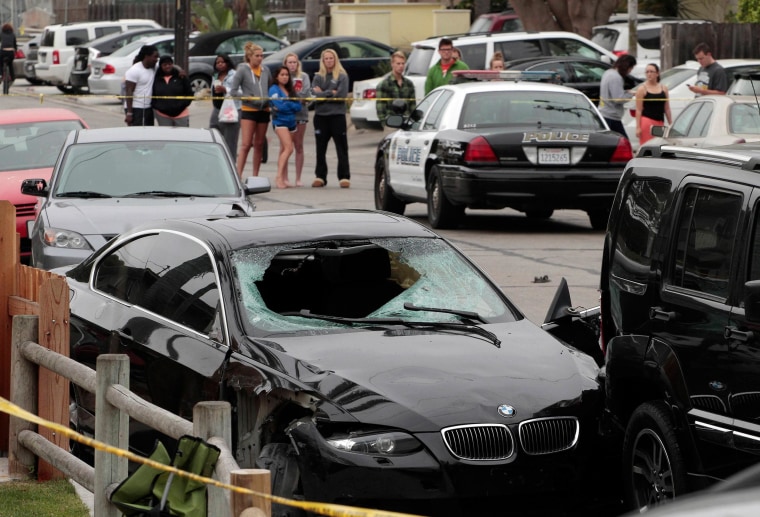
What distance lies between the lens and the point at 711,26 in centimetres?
2975

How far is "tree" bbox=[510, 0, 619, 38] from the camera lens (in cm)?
3388

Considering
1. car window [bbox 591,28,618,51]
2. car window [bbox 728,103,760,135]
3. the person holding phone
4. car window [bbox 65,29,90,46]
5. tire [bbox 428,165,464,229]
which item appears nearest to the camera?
tire [bbox 428,165,464,229]

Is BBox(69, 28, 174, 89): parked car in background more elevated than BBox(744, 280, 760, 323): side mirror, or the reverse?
BBox(744, 280, 760, 323): side mirror

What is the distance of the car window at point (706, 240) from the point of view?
18.8 feet

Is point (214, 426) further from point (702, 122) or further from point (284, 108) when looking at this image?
point (284, 108)

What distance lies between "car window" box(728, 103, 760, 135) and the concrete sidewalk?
1063cm

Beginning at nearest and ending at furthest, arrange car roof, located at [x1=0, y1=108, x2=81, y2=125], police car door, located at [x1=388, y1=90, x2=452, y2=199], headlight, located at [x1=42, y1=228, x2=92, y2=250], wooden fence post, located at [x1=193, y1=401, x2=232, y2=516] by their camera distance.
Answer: wooden fence post, located at [x1=193, y1=401, x2=232, y2=516], headlight, located at [x1=42, y1=228, x2=92, y2=250], car roof, located at [x1=0, y1=108, x2=81, y2=125], police car door, located at [x1=388, y1=90, x2=452, y2=199]

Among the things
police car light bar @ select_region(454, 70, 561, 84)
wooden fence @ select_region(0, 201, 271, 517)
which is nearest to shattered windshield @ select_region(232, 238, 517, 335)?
wooden fence @ select_region(0, 201, 271, 517)

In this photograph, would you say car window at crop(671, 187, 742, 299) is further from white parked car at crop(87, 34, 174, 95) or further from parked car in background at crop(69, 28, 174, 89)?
parked car in background at crop(69, 28, 174, 89)

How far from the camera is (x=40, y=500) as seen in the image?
7.05 meters

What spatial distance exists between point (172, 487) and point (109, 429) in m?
1.15

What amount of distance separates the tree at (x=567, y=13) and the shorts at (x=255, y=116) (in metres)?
14.0

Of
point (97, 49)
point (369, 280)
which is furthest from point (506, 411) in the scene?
point (97, 49)

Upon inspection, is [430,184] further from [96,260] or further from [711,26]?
[711,26]
